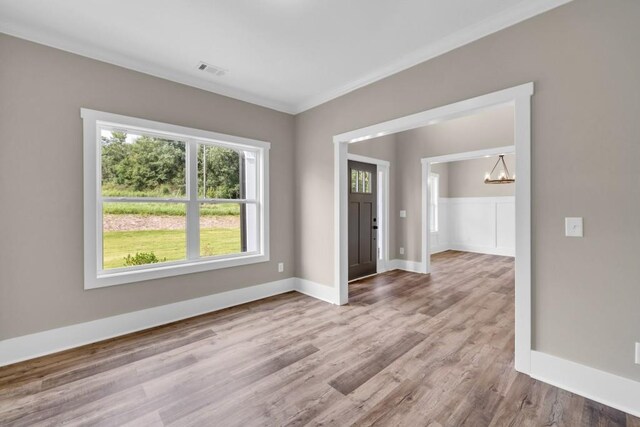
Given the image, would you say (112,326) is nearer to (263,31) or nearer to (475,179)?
(263,31)

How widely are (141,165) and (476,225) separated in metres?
8.18

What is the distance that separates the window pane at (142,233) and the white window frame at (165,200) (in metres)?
0.07

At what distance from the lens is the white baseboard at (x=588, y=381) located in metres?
1.75

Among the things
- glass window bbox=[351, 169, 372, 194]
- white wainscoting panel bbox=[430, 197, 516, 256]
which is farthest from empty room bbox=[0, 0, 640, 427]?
white wainscoting panel bbox=[430, 197, 516, 256]

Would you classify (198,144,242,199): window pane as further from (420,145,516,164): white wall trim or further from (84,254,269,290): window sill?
(420,145,516,164): white wall trim

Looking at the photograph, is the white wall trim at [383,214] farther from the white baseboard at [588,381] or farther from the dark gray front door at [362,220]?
the white baseboard at [588,381]

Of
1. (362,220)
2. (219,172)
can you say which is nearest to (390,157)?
(362,220)

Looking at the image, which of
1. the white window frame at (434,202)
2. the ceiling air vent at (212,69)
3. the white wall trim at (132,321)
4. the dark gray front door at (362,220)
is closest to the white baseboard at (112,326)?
the white wall trim at (132,321)

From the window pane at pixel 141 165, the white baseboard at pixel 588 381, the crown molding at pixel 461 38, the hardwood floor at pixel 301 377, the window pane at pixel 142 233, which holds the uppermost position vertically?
the crown molding at pixel 461 38

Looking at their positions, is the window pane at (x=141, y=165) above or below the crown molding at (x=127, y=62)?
below

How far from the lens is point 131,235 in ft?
9.98

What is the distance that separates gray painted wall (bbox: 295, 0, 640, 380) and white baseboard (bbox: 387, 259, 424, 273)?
3.47 metres

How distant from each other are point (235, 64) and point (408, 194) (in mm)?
4068

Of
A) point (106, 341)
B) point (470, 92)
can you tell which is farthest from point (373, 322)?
point (106, 341)
